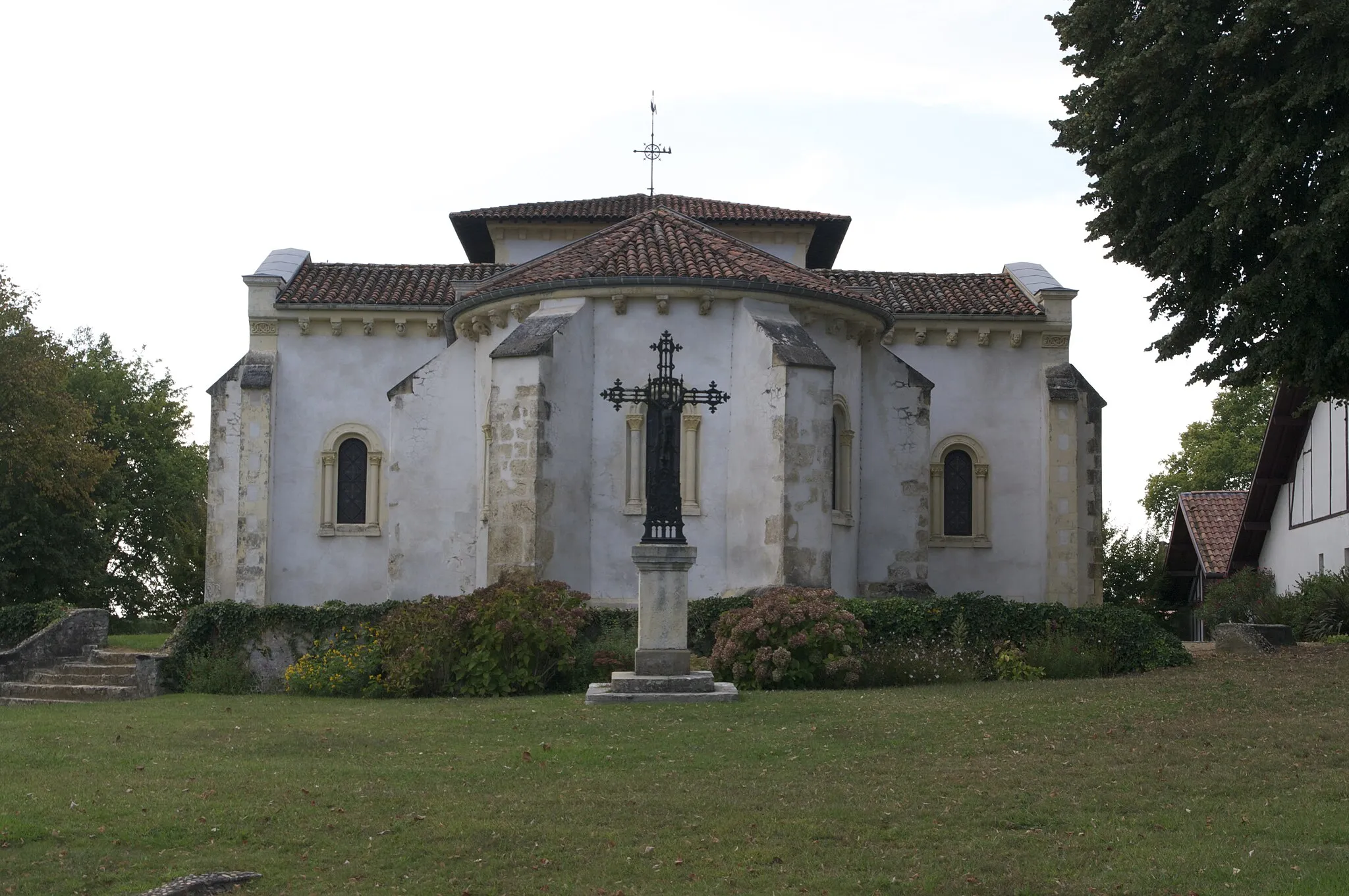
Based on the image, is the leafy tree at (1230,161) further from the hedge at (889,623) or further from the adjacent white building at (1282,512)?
the adjacent white building at (1282,512)

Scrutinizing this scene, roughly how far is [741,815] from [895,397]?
18.1 m

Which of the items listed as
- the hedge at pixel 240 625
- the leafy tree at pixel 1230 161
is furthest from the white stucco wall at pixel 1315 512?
the hedge at pixel 240 625

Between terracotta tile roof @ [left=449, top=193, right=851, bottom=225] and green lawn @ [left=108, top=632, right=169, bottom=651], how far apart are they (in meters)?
11.5

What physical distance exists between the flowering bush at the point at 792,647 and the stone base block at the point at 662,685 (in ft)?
5.92

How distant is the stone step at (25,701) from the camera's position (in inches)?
782

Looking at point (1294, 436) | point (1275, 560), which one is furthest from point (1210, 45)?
point (1275, 560)

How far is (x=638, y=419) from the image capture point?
2325cm

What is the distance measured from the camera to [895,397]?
86.4 feet

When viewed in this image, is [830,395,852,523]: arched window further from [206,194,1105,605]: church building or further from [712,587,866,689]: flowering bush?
[712,587,866,689]: flowering bush

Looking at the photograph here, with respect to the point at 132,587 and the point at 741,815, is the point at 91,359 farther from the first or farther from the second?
the point at 741,815

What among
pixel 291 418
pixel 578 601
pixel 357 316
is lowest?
pixel 578 601

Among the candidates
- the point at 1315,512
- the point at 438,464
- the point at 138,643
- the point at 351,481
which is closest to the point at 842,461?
the point at 438,464

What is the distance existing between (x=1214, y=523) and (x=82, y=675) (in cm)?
3308

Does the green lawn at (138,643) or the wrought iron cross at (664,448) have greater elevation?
the wrought iron cross at (664,448)
